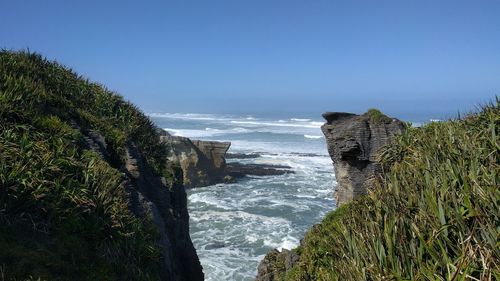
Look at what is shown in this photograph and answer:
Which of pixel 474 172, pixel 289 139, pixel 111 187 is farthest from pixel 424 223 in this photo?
pixel 289 139

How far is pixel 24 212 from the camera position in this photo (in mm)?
7664

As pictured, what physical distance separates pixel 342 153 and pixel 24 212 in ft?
39.1

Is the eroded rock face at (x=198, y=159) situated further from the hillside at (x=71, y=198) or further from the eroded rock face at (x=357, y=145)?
the hillside at (x=71, y=198)

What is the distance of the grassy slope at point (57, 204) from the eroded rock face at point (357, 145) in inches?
337

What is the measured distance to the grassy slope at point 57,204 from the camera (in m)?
7.23

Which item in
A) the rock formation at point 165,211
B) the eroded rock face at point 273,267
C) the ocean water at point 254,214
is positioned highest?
the rock formation at point 165,211

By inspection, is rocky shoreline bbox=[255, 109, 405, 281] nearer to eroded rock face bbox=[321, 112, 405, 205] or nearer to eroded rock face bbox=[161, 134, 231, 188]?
eroded rock face bbox=[321, 112, 405, 205]

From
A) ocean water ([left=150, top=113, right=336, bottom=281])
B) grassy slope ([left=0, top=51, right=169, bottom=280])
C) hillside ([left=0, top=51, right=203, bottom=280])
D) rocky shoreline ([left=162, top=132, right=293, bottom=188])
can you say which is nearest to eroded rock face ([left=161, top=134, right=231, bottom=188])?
rocky shoreline ([left=162, top=132, right=293, bottom=188])

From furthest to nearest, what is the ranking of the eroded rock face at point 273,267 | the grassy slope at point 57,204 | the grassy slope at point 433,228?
the eroded rock face at point 273,267 < the grassy slope at point 57,204 < the grassy slope at point 433,228

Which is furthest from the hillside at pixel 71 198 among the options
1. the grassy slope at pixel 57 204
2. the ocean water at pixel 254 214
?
the ocean water at pixel 254 214

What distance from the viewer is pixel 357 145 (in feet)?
53.8

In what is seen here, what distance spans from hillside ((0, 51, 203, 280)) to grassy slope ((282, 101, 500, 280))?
4.13 m

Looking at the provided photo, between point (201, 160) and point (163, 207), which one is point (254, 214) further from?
point (163, 207)

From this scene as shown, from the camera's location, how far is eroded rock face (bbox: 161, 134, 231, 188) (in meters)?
39.7
